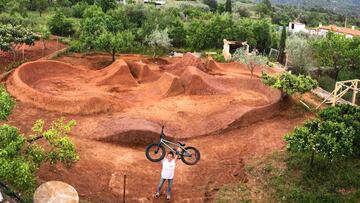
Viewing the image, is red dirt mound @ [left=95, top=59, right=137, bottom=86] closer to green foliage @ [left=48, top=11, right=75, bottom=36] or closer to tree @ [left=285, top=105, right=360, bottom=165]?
green foliage @ [left=48, top=11, right=75, bottom=36]

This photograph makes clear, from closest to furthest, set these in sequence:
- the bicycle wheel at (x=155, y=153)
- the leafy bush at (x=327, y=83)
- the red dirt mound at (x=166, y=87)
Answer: the bicycle wheel at (x=155, y=153) → the red dirt mound at (x=166, y=87) → the leafy bush at (x=327, y=83)

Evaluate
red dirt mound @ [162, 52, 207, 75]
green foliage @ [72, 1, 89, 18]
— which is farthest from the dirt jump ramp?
green foliage @ [72, 1, 89, 18]

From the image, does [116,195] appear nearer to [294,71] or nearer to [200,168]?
[200,168]

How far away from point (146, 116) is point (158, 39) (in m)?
18.6

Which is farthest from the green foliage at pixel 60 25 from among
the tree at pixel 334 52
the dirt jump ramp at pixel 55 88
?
the tree at pixel 334 52

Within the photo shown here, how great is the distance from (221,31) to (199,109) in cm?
2225

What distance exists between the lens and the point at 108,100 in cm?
2914

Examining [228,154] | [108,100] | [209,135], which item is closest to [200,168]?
[228,154]

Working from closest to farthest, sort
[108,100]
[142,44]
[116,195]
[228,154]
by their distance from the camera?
[116,195]
[228,154]
[108,100]
[142,44]

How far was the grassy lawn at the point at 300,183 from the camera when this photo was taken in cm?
1720

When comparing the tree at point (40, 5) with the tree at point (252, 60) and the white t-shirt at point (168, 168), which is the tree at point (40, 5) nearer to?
the tree at point (252, 60)

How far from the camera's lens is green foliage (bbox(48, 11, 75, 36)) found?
159ft

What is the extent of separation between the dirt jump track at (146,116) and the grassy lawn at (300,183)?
106 cm

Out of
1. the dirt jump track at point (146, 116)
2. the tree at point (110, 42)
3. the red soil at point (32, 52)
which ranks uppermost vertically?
the tree at point (110, 42)
